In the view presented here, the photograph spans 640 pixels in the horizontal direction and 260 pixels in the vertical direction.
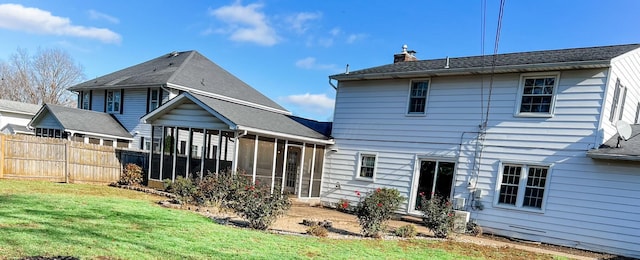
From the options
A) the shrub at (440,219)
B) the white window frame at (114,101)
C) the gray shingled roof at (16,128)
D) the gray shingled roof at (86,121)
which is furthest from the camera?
the gray shingled roof at (16,128)

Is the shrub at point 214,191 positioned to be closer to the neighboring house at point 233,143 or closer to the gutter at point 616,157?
the neighboring house at point 233,143

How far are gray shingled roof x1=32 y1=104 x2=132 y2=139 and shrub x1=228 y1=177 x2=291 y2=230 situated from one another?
13486mm

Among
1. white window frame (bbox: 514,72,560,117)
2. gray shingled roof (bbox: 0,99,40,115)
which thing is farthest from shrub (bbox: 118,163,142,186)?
gray shingled roof (bbox: 0,99,40,115)

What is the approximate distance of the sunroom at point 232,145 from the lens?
10.6 m

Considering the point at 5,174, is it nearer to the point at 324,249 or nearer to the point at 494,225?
the point at 324,249

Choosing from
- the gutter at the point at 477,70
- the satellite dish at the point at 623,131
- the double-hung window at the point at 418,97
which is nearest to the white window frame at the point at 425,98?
the double-hung window at the point at 418,97

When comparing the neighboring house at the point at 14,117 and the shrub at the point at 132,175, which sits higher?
the neighboring house at the point at 14,117

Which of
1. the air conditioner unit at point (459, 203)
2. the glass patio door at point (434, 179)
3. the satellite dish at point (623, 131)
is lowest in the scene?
the air conditioner unit at point (459, 203)

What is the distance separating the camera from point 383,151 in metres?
11.9

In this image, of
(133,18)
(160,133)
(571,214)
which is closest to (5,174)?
(160,133)

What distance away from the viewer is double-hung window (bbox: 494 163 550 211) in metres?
9.18

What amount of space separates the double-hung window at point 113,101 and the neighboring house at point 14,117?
11.5 metres

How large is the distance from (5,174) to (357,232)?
39.3 feet

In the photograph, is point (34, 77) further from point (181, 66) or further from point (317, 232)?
point (317, 232)
